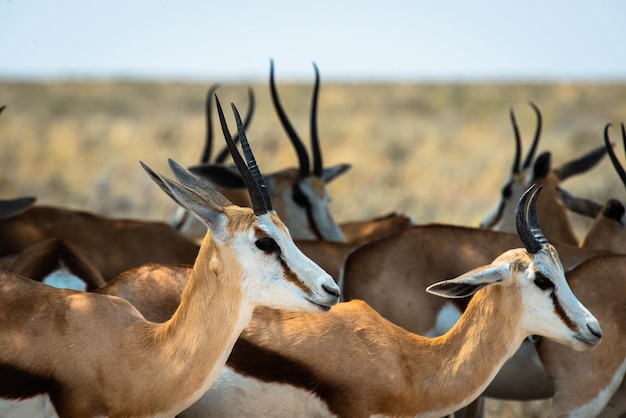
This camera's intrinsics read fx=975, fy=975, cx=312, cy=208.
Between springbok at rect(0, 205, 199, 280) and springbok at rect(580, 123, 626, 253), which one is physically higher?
springbok at rect(580, 123, 626, 253)

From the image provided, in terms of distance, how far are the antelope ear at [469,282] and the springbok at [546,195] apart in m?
3.35

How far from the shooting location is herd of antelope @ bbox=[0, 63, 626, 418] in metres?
4.17

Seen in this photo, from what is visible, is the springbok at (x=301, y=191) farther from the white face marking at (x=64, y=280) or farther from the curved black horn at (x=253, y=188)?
the curved black horn at (x=253, y=188)

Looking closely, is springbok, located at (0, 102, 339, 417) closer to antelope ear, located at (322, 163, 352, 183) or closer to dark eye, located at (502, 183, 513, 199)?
dark eye, located at (502, 183, 513, 199)

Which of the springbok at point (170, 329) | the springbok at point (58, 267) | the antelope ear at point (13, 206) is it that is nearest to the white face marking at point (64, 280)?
the springbok at point (58, 267)

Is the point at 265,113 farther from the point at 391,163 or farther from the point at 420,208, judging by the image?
the point at 420,208

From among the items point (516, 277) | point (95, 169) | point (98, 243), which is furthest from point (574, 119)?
point (516, 277)

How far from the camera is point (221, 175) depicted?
8.27 meters

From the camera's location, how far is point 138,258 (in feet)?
24.3

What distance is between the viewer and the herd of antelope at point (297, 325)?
417 centimetres

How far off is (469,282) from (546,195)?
391cm

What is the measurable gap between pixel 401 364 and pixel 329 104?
96.0 feet

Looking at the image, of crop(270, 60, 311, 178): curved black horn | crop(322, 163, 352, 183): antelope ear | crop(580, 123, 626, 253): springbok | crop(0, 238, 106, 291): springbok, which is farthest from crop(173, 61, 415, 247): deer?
crop(0, 238, 106, 291): springbok

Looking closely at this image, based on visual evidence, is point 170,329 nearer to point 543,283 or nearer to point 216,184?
point 543,283
